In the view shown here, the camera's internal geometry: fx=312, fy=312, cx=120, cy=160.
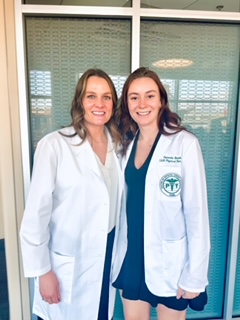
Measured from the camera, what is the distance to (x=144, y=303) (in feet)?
5.17

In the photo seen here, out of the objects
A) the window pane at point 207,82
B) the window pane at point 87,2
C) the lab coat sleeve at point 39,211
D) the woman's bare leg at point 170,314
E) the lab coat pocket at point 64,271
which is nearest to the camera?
the lab coat sleeve at point 39,211

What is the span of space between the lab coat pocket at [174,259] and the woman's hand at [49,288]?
494 mm

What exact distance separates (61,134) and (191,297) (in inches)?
36.6

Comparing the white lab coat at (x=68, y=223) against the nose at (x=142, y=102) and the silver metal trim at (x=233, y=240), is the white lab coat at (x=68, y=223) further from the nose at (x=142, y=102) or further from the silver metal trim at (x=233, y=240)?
the silver metal trim at (x=233, y=240)

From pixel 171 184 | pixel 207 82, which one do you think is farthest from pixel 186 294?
pixel 207 82

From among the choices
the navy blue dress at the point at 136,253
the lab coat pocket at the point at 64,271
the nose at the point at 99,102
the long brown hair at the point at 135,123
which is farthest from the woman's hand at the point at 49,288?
the nose at the point at 99,102

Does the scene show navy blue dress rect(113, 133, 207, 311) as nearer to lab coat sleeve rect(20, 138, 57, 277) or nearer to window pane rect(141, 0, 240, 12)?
lab coat sleeve rect(20, 138, 57, 277)

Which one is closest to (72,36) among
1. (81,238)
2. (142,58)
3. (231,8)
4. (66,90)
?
(66,90)

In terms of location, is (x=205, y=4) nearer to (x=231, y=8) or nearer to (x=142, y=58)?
(x=231, y=8)

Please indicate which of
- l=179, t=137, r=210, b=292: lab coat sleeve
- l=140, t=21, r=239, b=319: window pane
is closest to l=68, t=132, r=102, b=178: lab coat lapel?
l=179, t=137, r=210, b=292: lab coat sleeve

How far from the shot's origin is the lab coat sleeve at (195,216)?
1.32 m

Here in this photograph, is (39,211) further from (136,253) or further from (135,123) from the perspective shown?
(135,123)

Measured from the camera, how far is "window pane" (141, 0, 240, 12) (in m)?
1.82

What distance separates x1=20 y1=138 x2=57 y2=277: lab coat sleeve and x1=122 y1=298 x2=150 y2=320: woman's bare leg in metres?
0.51
